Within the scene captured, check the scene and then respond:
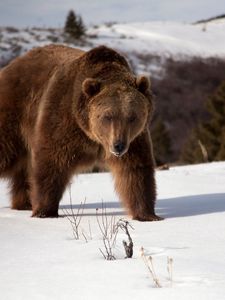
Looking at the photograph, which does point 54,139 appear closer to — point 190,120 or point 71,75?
point 71,75

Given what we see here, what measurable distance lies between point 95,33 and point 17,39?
1097cm

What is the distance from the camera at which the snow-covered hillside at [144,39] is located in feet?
173

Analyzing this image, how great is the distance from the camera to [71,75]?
6.52 metres

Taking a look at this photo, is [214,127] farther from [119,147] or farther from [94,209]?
[119,147]

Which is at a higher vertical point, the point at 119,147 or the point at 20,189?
the point at 119,147

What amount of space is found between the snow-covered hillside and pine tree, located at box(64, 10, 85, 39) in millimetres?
748

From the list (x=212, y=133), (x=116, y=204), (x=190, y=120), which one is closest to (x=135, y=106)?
(x=116, y=204)

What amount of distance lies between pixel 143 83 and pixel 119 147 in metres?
0.85

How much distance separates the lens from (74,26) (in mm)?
58625

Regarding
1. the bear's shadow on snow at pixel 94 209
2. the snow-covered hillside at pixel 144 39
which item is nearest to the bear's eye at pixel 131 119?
the bear's shadow on snow at pixel 94 209

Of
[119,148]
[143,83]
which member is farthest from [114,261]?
[143,83]

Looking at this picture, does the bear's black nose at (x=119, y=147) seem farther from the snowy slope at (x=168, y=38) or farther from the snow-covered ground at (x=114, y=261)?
the snowy slope at (x=168, y=38)

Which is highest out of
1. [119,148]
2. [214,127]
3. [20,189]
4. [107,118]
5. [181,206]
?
Result: [107,118]

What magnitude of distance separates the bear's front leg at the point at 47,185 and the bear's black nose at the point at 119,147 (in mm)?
903
